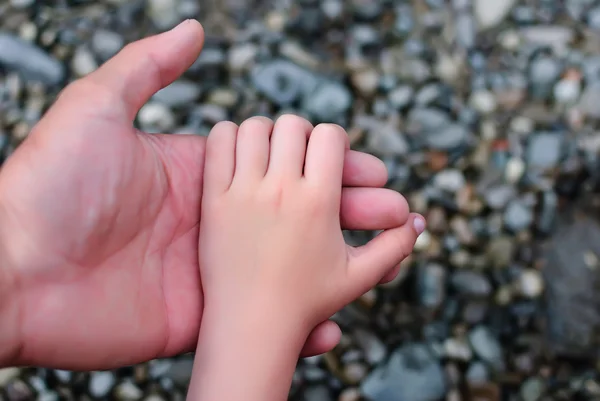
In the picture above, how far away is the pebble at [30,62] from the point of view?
210 cm

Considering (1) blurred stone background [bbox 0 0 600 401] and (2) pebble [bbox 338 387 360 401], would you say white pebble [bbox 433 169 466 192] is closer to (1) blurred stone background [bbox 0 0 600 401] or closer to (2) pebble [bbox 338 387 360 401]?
(1) blurred stone background [bbox 0 0 600 401]

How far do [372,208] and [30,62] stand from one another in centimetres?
140

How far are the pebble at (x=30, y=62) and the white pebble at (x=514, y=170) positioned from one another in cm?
142

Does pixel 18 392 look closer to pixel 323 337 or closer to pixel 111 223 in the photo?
pixel 111 223

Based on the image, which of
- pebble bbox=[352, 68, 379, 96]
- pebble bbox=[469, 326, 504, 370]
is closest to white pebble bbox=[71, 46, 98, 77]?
pebble bbox=[352, 68, 379, 96]

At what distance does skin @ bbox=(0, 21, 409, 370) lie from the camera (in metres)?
1.15

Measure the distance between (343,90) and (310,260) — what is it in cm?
91

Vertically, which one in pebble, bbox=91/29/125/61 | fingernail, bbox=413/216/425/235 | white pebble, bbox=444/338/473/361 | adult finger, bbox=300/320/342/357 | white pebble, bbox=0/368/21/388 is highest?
fingernail, bbox=413/216/425/235

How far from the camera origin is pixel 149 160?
1267mm

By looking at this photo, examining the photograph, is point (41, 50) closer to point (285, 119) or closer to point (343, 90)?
point (343, 90)

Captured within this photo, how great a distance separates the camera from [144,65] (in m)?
1.25

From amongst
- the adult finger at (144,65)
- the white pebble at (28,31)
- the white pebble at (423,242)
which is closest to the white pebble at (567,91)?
the white pebble at (423,242)

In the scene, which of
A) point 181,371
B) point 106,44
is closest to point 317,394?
point 181,371

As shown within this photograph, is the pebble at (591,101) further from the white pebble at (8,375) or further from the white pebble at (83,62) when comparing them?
the white pebble at (8,375)
